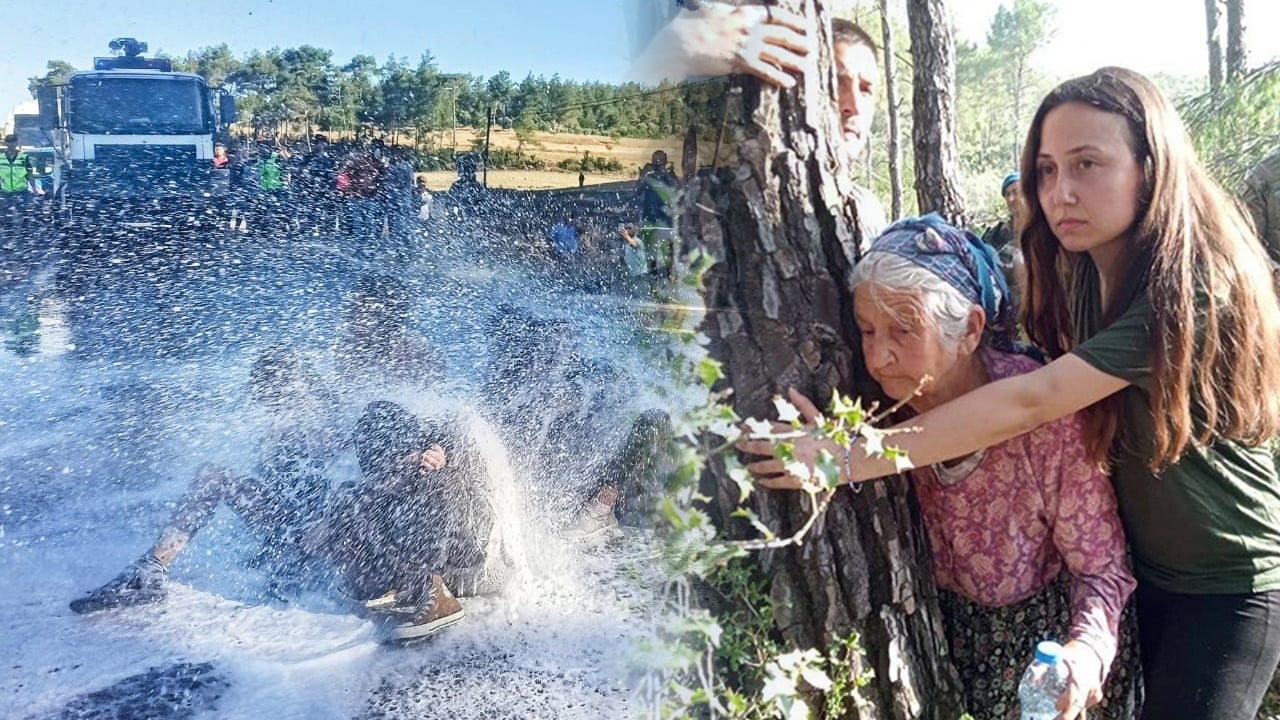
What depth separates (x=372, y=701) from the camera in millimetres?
1491

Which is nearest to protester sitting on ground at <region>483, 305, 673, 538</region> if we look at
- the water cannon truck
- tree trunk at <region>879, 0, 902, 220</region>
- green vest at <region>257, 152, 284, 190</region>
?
green vest at <region>257, 152, 284, 190</region>

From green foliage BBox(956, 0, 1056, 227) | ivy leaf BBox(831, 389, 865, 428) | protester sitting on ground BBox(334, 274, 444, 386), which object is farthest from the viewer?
green foliage BBox(956, 0, 1056, 227)

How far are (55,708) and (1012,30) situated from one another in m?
37.9

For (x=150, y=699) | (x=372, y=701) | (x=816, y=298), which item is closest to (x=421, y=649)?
(x=372, y=701)

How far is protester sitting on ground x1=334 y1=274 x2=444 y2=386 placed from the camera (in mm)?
2744

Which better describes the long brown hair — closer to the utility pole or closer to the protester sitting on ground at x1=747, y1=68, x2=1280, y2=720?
the protester sitting on ground at x1=747, y1=68, x2=1280, y2=720

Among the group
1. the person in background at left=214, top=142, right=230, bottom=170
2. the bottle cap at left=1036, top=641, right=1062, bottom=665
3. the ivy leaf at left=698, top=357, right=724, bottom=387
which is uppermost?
the person in background at left=214, top=142, right=230, bottom=170

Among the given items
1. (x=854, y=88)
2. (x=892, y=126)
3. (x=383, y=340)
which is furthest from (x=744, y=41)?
(x=892, y=126)

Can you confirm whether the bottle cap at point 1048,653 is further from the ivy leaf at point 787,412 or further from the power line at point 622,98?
the power line at point 622,98

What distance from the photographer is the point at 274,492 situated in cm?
224

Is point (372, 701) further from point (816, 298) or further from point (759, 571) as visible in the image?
point (816, 298)

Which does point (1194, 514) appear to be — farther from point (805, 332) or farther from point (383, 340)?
point (383, 340)

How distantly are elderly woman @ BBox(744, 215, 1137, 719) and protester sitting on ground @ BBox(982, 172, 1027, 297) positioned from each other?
194 mm

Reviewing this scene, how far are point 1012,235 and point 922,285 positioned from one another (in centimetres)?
114
